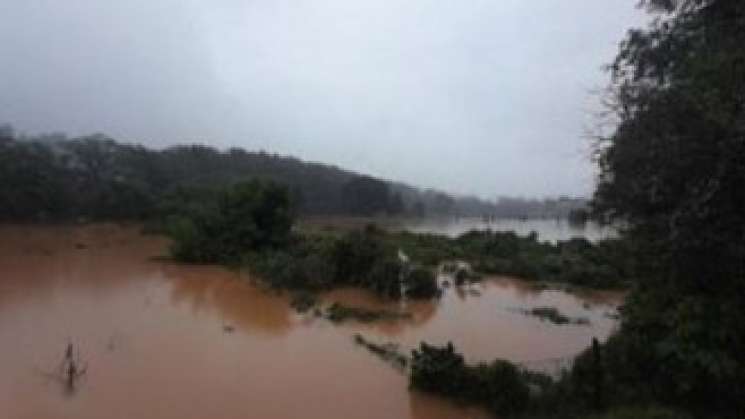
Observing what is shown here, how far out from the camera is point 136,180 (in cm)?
6006

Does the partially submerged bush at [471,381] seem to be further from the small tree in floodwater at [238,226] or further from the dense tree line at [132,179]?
the dense tree line at [132,179]

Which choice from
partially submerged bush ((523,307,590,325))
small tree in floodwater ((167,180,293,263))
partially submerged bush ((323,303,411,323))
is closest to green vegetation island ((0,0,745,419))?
partially submerged bush ((323,303,411,323))

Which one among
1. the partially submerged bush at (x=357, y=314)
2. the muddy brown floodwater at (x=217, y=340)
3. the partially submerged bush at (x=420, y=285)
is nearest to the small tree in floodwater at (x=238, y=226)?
the muddy brown floodwater at (x=217, y=340)

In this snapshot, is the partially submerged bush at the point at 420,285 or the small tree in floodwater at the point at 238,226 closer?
the partially submerged bush at the point at 420,285

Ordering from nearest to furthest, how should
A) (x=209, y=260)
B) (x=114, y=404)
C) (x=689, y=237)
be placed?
(x=689, y=237) < (x=114, y=404) < (x=209, y=260)

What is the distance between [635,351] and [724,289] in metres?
1.41

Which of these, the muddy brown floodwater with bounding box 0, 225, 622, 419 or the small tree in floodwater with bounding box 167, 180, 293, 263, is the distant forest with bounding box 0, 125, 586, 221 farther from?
the muddy brown floodwater with bounding box 0, 225, 622, 419

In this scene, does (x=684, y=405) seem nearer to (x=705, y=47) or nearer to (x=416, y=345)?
(x=705, y=47)

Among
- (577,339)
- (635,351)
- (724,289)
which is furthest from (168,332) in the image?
(724,289)

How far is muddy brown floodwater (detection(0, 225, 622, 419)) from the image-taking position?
40.9 feet

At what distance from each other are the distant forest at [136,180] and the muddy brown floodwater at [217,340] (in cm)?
1044

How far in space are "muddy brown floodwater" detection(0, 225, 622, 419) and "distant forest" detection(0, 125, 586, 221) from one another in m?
10.4

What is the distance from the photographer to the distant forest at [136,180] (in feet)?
163

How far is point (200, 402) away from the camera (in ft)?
40.8
